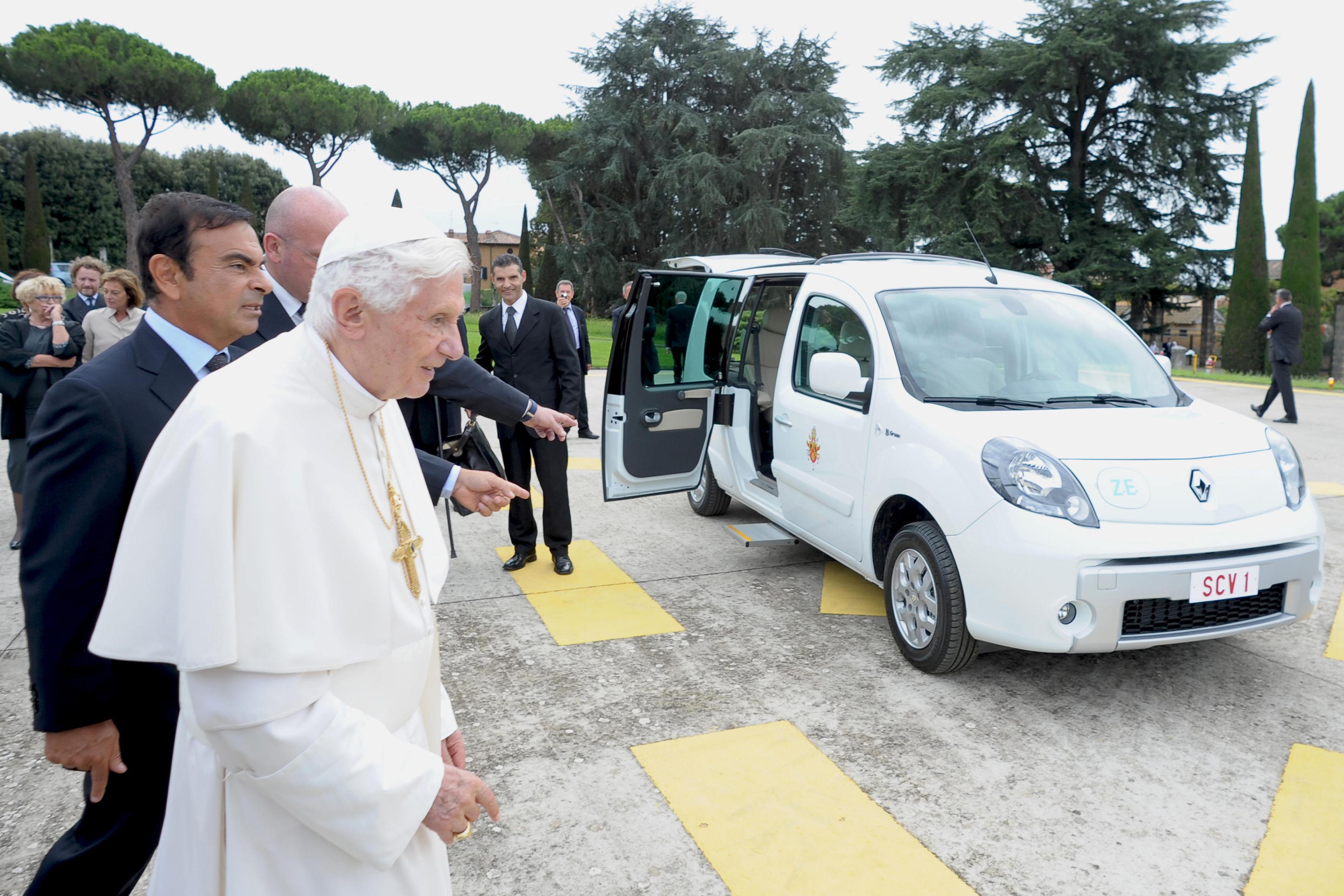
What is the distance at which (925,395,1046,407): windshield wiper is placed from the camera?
158 inches

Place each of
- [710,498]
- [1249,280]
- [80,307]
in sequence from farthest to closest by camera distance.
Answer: [1249,280], [80,307], [710,498]

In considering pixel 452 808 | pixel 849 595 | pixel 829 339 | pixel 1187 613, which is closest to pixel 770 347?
pixel 829 339

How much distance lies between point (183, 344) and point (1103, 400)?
3.79 m

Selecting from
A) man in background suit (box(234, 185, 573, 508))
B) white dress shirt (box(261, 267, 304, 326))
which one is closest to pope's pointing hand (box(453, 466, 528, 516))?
man in background suit (box(234, 185, 573, 508))

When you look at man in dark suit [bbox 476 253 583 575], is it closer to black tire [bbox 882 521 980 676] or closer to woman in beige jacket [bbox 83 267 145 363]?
black tire [bbox 882 521 980 676]

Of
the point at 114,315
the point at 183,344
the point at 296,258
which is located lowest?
the point at 114,315

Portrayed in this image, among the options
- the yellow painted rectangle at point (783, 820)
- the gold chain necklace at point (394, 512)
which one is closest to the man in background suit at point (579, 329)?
the yellow painted rectangle at point (783, 820)

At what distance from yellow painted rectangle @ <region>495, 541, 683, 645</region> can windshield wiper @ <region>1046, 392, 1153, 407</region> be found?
2130 millimetres

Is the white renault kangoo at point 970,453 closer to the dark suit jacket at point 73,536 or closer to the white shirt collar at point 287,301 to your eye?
the white shirt collar at point 287,301

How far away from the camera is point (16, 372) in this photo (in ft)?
19.5

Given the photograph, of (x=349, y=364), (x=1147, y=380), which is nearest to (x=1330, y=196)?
(x=1147, y=380)

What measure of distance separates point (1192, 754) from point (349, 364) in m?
3.25

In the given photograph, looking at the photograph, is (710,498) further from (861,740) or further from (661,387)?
(861,740)

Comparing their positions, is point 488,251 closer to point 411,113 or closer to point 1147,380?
point 411,113
